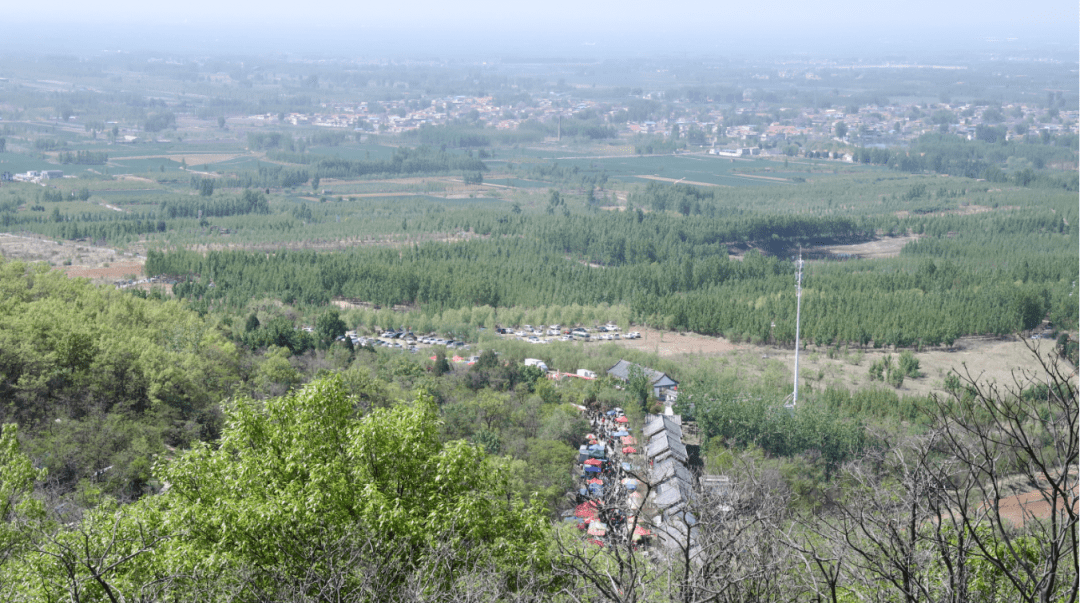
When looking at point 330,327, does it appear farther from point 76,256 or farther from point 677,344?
point 76,256

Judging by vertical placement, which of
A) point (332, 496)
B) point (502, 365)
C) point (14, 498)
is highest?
point (332, 496)

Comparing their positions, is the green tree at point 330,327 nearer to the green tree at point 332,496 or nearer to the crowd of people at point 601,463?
the crowd of people at point 601,463

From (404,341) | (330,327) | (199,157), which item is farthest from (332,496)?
(199,157)

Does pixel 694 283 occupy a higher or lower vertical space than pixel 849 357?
higher

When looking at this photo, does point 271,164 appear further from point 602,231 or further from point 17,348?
point 17,348

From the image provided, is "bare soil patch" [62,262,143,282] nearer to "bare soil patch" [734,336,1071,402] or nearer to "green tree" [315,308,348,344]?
"green tree" [315,308,348,344]

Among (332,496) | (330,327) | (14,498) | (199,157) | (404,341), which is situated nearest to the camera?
(332,496)

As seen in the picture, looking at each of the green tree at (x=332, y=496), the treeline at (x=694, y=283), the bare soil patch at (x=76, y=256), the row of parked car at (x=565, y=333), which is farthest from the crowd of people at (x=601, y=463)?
the bare soil patch at (x=76, y=256)

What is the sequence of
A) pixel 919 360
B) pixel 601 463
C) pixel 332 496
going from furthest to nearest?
pixel 919 360
pixel 601 463
pixel 332 496

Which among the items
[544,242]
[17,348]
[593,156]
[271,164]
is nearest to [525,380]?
[17,348]

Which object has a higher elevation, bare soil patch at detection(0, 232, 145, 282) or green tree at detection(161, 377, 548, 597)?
green tree at detection(161, 377, 548, 597)

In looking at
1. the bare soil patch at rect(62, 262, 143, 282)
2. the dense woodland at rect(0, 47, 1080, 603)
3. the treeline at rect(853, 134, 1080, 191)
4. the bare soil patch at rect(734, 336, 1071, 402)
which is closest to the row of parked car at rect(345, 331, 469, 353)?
the dense woodland at rect(0, 47, 1080, 603)
